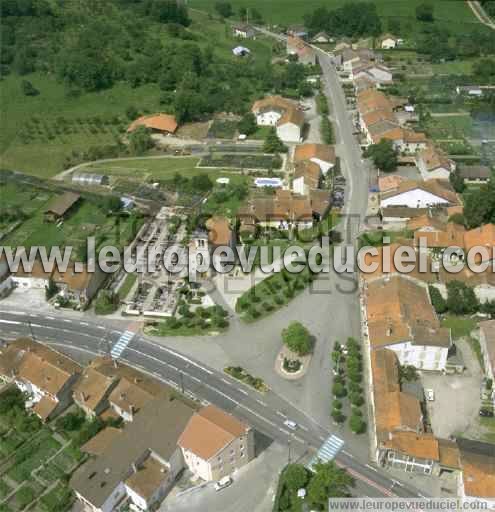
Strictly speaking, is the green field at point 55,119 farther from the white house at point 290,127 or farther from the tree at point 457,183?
the tree at point 457,183

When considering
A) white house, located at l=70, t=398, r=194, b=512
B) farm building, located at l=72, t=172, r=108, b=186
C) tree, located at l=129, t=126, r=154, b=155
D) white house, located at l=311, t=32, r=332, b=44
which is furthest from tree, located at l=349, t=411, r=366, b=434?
white house, located at l=311, t=32, r=332, b=44

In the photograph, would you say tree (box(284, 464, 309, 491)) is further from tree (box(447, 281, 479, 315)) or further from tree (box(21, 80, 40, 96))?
tree (box(21, 80, 40, 96))

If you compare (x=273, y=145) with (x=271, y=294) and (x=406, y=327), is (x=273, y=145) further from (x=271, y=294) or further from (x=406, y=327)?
(x=406, y=327)

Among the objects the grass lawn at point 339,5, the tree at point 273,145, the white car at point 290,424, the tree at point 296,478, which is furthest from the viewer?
the grass lawn at point 339,5

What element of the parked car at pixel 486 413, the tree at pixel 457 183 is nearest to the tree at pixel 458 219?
the tree at pixel 457 183

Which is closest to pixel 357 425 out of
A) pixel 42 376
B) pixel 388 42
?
pixel 42 376

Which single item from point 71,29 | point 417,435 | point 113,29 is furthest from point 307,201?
point 71,29
